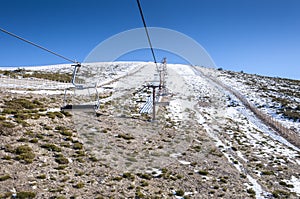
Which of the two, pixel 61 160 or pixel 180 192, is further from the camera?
pixel 61 160

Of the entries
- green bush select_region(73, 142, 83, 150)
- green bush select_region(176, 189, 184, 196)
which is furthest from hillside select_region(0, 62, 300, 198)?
green bush select_region(73, 142, 83, 150)

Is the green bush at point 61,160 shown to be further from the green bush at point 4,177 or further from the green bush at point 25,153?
the green bush at point 4,177

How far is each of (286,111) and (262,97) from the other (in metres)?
10.7

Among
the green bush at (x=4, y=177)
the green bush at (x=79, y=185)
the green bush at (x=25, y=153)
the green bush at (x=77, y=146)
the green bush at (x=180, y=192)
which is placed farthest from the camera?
the green bush at (x=77, y=146)

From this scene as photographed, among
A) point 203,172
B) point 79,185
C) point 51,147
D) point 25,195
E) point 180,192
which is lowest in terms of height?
point 180,192

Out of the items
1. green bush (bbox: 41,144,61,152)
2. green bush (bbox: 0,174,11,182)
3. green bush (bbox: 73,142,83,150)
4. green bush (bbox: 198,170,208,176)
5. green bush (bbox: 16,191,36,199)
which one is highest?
green bush (bbox: 41,144,61,152)

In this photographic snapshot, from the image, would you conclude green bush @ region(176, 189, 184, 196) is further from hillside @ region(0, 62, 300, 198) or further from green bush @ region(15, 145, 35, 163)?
green bush @ region(15, 145, 35, 163)

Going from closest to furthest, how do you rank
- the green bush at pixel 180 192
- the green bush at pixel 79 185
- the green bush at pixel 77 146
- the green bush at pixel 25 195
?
the green bush at pixel 25 195 < the green bush at pixel 79 185 < the green bush at pixel 180 192 < the green bush at pixel 77 146

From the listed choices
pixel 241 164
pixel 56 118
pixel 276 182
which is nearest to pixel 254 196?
pixel 276 182

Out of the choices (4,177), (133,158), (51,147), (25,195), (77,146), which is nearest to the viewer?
(25,195)

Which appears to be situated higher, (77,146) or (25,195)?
(77,146)

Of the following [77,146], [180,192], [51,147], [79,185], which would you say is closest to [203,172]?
[180,192]

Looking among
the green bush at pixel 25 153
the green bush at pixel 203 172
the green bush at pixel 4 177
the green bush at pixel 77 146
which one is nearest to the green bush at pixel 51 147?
the green bush at pixel 25 153

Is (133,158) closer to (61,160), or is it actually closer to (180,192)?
(180,192)
